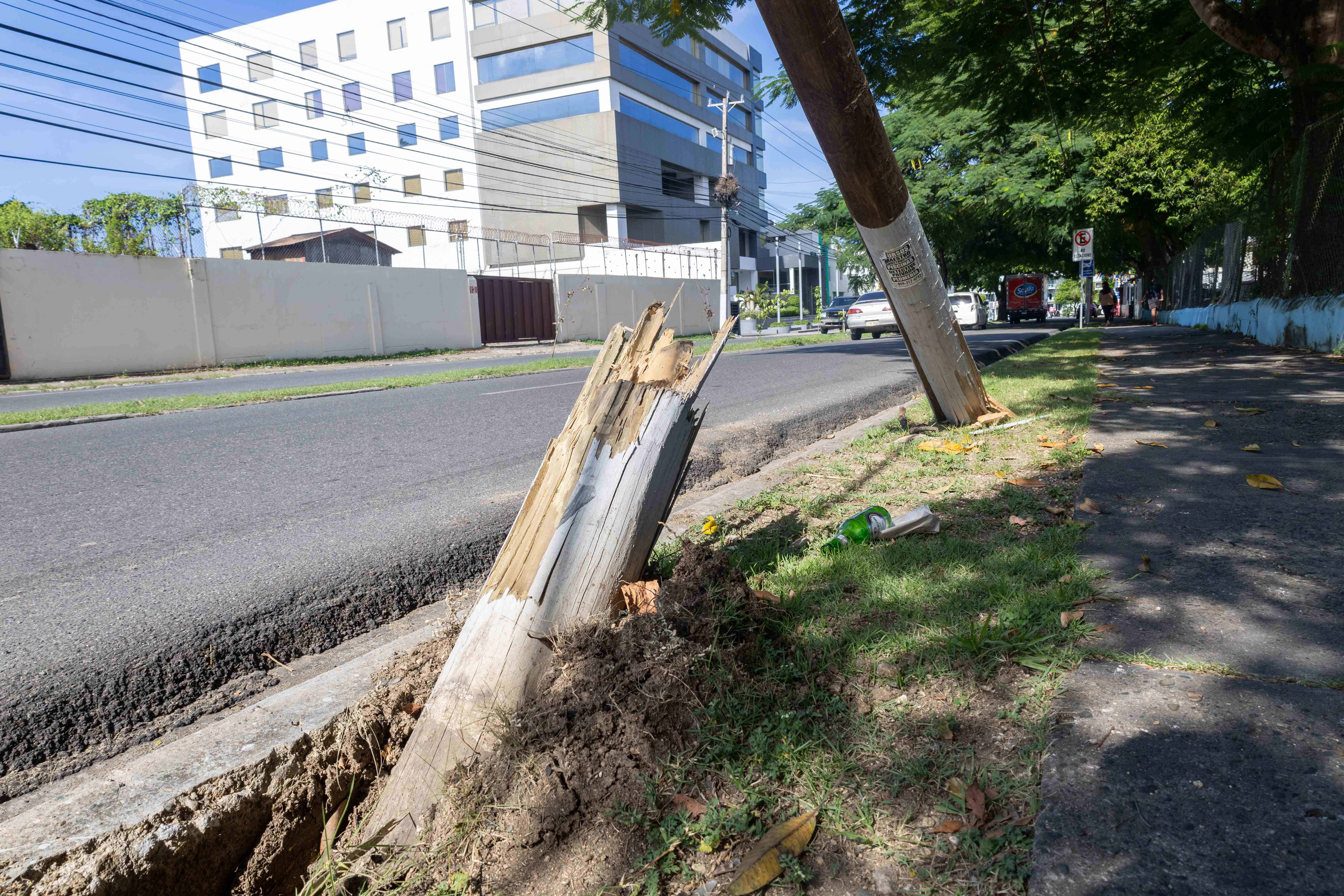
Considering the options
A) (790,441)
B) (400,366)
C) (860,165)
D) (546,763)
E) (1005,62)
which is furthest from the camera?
(400,366)

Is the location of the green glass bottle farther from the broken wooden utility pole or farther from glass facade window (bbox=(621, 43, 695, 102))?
glass facade window (bbox=(621, 43, 695, 102))

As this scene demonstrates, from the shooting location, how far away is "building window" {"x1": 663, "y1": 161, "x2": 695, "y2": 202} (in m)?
47.1

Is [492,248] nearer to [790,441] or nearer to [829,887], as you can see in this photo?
[790,441]

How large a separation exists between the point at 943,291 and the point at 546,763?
396 cm

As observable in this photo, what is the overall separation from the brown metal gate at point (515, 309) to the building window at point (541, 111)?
1671 cm

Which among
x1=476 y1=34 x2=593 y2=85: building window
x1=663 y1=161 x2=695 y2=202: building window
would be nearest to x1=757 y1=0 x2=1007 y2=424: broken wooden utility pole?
x1=476 y1=34 x2=593 y2=85: building window

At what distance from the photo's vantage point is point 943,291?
4.89m

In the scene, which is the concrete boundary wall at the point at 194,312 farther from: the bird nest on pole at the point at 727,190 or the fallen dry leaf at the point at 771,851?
the fallen dry leaf at the point at 771,851

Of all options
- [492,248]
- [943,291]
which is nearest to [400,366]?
[943,291]

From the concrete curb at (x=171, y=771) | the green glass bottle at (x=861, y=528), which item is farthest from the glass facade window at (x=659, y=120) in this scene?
the concrete curb at (x=171, y=771)

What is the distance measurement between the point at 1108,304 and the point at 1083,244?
15.1 metres

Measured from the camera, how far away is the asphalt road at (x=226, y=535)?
7.84 feet

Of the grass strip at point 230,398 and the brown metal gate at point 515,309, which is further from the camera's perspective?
the brown metal gate at point 515,309

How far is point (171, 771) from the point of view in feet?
6.16
